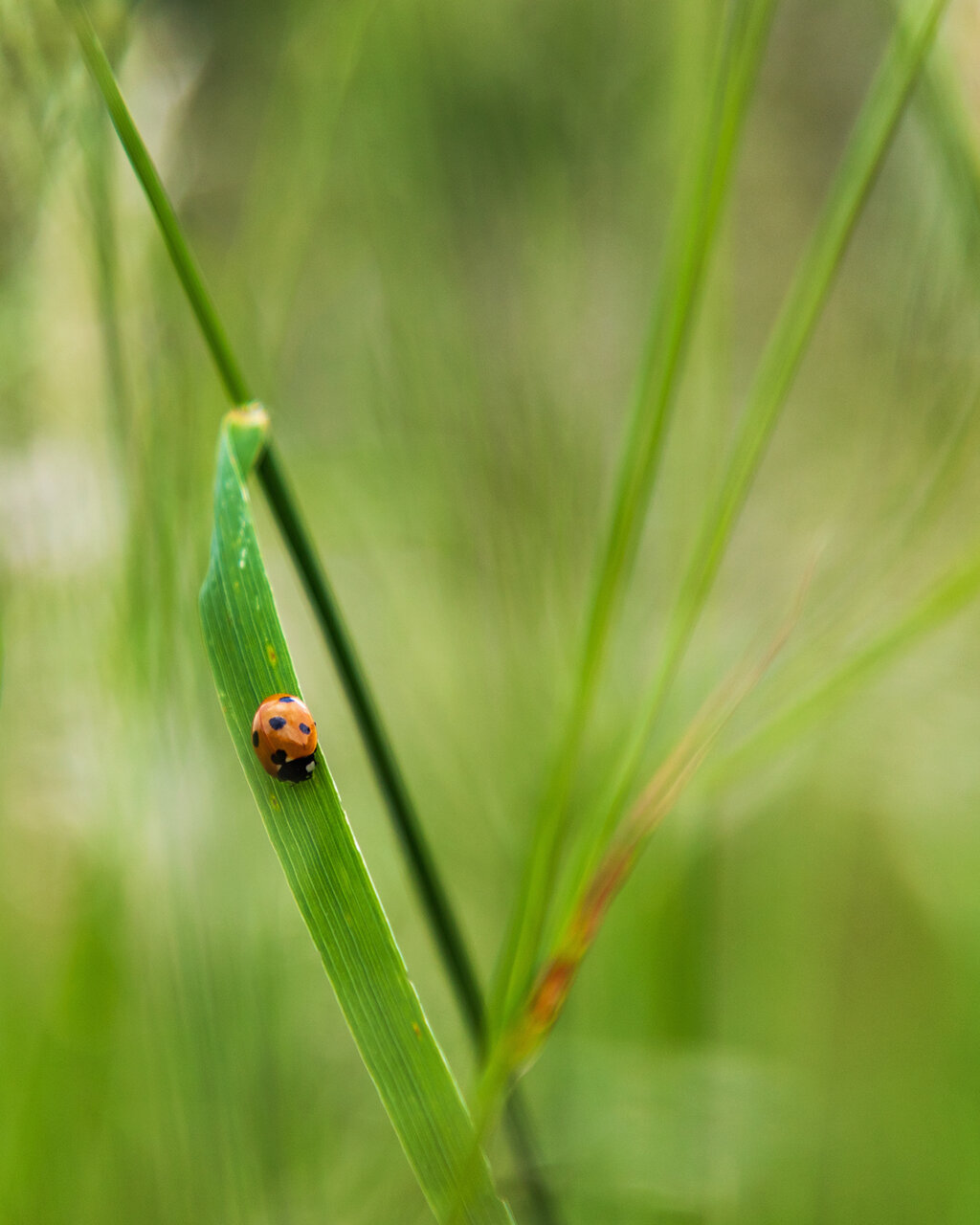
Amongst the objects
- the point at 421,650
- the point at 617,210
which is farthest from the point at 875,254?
the point at 421,650

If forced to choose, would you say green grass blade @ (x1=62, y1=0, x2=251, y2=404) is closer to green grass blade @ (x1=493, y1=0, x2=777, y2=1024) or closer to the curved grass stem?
the curved grass stem

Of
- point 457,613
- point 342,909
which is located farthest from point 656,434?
point 457,613

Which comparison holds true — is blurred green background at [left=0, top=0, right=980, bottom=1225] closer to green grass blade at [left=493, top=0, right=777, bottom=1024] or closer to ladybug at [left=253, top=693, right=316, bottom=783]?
green grass blade at [left=493, top=0, right=777, bottom=1024]

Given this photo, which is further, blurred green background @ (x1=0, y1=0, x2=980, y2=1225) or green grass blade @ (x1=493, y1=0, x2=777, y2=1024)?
blurred green background @ (x1=0, y1=0, x2=980, y2=1225)

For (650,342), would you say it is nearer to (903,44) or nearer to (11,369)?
(903,44)

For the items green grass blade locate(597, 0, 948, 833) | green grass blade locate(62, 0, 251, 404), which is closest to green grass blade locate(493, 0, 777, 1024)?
green grass blade locate(597, 0, 948, 833)

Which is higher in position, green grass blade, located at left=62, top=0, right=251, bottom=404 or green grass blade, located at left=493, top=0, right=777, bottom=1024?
green grass blade, located at left=62, top=0, right=251, bottom=404

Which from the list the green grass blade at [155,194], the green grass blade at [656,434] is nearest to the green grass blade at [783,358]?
the green grass blade at [656,434]
